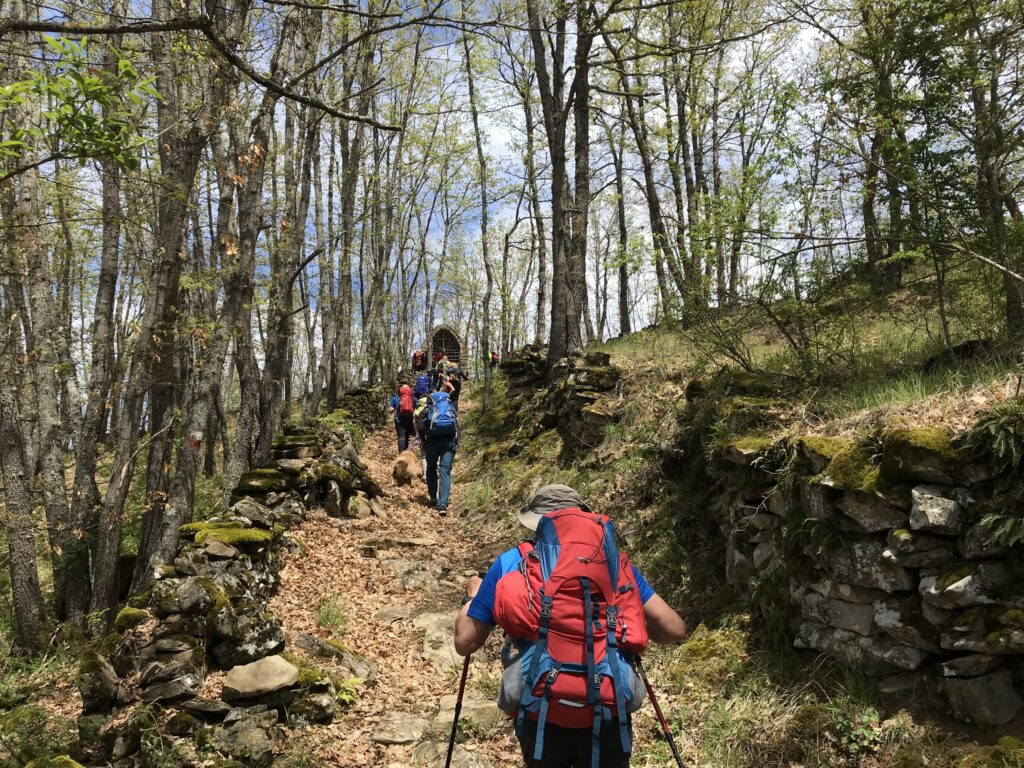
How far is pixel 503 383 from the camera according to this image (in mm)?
22484

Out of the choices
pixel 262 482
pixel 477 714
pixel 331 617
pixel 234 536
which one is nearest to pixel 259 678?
pixel 331 617

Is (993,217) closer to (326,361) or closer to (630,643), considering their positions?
(630,643)

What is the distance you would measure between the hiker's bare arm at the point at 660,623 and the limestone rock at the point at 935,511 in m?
1.66

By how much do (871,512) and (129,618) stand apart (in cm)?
548

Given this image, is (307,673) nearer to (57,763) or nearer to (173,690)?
(173,690)

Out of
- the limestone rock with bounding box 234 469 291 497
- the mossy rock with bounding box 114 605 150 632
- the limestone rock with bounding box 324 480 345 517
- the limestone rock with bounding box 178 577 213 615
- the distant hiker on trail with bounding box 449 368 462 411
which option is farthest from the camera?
the distant hiker on trail with bounding box 449 368 462 411

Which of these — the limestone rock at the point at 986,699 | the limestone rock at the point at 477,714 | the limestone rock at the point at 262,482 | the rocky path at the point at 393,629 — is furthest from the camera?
the limestone rock at the point at 262,482

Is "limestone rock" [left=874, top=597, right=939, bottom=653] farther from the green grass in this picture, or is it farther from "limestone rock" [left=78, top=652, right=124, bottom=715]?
"limestone rock" [left=78, top=652, right=124, bottom=715]

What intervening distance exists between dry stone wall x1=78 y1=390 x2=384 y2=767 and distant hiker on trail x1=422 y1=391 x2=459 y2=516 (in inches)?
144

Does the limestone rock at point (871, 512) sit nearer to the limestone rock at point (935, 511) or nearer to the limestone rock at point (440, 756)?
the limestone rock at point (935, 511)

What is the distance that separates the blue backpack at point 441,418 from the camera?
9383 mm

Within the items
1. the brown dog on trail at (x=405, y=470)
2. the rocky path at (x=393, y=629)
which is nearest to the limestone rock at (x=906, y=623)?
the rocky path at (x=393, y=629)

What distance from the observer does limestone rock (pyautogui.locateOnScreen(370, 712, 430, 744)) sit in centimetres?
423

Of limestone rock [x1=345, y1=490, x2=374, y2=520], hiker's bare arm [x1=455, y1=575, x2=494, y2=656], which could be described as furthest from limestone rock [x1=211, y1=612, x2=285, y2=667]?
limestone rock [x1=345, y1=490, x2=374, y2=520]
